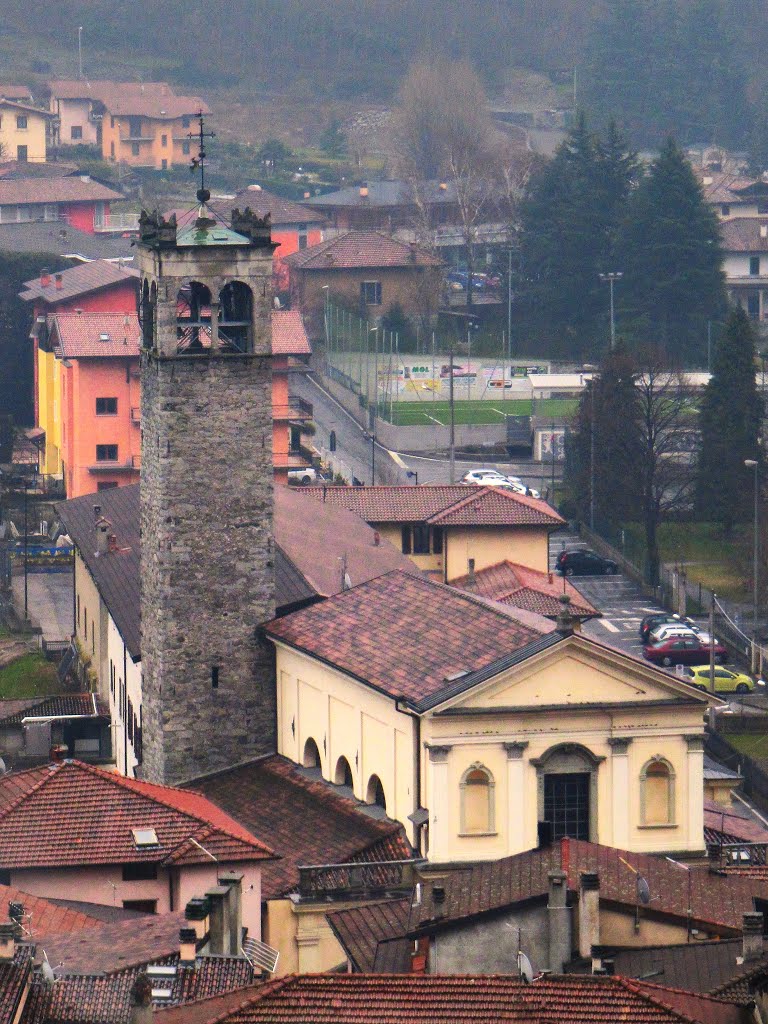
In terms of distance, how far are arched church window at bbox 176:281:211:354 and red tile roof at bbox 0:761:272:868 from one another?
9.58 meters

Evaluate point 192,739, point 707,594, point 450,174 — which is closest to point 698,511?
point 707,594

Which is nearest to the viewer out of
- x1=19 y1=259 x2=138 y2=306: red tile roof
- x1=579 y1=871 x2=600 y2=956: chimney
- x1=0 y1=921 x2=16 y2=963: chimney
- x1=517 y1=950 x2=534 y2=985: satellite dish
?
x1=0 y1=921 x2=16 y2=963: chimney

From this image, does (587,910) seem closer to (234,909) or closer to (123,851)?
(234,909)

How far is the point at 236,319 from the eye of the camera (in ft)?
198

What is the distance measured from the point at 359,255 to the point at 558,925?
101m

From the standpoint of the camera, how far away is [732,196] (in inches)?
6575

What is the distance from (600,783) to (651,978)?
1147cm

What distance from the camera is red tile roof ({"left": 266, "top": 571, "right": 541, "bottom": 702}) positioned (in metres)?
55.1

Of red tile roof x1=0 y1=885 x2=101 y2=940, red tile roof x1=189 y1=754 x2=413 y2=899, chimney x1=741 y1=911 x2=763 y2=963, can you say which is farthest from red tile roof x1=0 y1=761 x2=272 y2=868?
chimney x1=741 y1=911 x2=763 y2=963

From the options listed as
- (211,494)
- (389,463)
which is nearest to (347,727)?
(211,494)

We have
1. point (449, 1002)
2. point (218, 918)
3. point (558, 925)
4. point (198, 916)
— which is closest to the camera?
point (449, 1002)

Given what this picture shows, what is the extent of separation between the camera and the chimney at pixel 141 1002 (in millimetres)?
37969

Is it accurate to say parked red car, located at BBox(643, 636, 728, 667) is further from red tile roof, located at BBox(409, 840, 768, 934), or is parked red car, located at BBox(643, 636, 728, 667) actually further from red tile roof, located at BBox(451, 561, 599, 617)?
red tile roof, located at BBox(409, 840, 768, 934)

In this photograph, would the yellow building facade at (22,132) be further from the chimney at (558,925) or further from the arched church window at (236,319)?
the chimney at (558,925)
